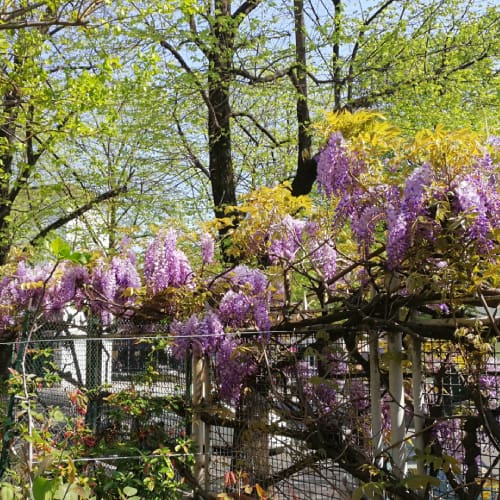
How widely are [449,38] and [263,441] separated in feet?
26.2

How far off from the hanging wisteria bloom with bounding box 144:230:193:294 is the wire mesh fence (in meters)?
0.44

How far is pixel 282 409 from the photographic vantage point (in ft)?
11.3

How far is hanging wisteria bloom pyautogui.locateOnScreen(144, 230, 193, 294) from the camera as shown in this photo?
4219mm

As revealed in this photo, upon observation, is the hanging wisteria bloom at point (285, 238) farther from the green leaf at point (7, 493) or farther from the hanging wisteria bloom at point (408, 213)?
the green leaf at point (7, 493)

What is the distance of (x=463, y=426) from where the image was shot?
283 cm

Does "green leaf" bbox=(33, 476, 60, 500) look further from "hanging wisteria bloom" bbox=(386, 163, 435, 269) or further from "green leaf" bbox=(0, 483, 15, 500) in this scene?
"hanging wisteria bloom" bbox=(386, 163, 435, 269)

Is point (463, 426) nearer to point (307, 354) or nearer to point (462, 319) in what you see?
point (462, 319)

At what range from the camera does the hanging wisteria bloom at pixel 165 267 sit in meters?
4.22

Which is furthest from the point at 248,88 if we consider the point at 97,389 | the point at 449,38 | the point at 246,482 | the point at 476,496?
the point at 476,496

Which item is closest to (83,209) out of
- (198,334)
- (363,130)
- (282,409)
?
(198,334)

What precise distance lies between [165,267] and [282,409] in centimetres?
136

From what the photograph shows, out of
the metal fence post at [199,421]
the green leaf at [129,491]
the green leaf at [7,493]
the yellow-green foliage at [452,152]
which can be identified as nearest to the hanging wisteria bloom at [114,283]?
the metal fence post at [199,421]

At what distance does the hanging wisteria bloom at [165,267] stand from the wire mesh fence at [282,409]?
439 millimetres

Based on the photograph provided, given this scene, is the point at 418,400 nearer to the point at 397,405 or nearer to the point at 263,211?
the point at 397,405
